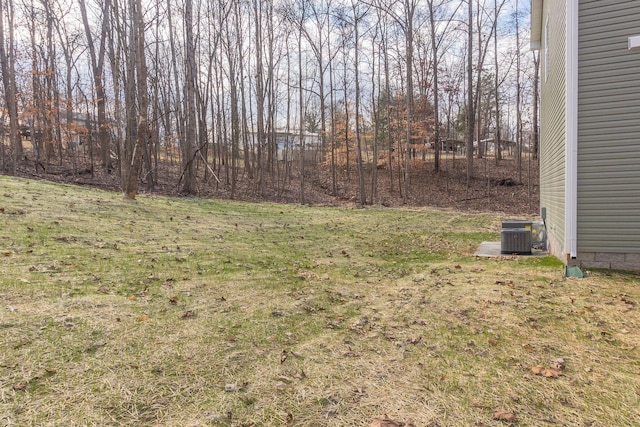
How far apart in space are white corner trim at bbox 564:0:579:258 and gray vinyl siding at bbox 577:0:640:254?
7 centimetres

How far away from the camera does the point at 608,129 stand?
5.51m

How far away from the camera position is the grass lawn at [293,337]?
243cm

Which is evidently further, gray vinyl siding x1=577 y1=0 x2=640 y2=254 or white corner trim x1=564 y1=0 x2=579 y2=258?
white corner trim x1=564 y1=0 x2=579 y2=258

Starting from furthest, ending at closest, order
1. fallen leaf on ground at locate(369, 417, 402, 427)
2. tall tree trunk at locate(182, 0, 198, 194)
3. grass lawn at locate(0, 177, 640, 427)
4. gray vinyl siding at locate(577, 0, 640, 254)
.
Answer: tall tree trunk at locate(182, 0, 198, 194) → gray vinyl siding at locate(577, 0, 640, 254) → grass lawn at locate(0, 177, 640, 427) → fallen leaf on ground at locate(369, 417, 402, 427)

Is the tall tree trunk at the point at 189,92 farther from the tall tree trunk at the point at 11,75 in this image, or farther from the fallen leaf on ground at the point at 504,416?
the fallen leaf on ground at the point at 504,416

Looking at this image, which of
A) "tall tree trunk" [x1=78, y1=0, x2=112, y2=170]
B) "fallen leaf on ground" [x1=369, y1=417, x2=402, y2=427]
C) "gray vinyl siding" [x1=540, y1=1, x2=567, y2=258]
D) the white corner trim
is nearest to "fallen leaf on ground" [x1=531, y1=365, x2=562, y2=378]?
"fallen leaf on ground" [x1=369, y1=417, x2=402, y2=427]

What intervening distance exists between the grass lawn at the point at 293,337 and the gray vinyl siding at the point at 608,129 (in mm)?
689

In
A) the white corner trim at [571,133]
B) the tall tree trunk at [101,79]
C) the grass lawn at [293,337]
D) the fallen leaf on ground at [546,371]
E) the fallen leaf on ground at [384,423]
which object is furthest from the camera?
the tall tree trunk at [101,79]

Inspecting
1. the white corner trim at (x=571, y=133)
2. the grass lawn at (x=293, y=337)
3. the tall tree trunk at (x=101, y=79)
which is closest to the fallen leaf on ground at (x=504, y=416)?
the grass lawn at (x=293, y=337)

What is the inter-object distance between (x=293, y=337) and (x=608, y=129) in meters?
5.26

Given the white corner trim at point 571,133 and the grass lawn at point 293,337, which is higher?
the white corner trim at point 571,133

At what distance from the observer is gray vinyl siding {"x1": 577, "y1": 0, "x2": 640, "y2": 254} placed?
212 inches

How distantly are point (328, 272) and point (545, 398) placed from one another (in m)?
3.63

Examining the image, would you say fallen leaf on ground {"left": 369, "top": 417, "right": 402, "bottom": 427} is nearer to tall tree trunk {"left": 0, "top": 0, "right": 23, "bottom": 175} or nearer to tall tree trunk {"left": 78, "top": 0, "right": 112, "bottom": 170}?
tall tree trunk {"left": 0, "top": 0, "right": 23, "bottom": 175}
